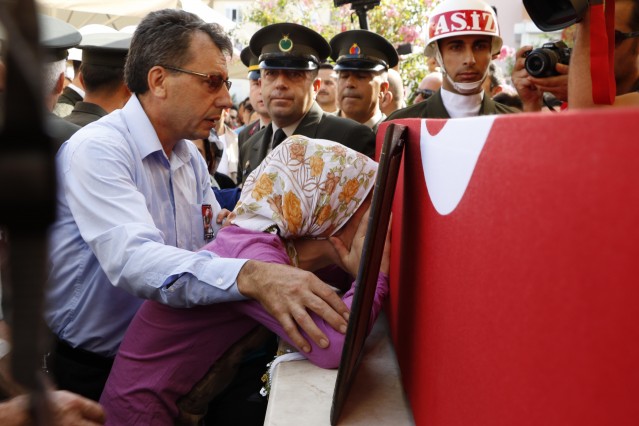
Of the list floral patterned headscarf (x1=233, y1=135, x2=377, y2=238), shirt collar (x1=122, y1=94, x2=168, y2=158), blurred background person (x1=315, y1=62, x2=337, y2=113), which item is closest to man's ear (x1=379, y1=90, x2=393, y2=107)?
blurred background person (x1=315, y1=62, x2=337, y2=113)

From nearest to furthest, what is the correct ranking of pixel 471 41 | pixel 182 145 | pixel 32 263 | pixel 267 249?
pixel 32 263 < pixel 267 249 < pixel 182 145 < pixel 471 41

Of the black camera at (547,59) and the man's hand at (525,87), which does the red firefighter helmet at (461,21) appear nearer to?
the man's hand at (525,87)

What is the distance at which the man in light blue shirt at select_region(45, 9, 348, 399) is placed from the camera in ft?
6.09

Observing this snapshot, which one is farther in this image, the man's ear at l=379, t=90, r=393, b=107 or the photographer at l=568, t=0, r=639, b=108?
the man's ear at l=379, t=90, r=393, b=107

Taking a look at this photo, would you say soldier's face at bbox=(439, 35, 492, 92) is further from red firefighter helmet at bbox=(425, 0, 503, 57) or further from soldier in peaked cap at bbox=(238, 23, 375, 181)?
soldier in peaked cap at bbox=(238, 23, 375, 181)

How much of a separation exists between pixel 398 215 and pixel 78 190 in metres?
1.03

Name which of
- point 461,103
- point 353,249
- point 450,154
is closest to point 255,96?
point 461,103

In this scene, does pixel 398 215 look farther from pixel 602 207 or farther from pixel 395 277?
pixel 602 207

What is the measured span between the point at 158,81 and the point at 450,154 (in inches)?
73.3

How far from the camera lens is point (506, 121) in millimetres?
883

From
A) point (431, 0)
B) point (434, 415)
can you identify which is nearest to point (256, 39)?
point (434, 415)

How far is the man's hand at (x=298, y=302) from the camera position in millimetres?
1743

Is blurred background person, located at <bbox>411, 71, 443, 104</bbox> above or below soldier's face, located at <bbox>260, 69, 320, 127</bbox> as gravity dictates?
below

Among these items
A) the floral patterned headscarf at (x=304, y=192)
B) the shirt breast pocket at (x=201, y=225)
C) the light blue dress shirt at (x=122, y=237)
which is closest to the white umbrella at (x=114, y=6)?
the light blue dress shirt at (x=122, y=237)
